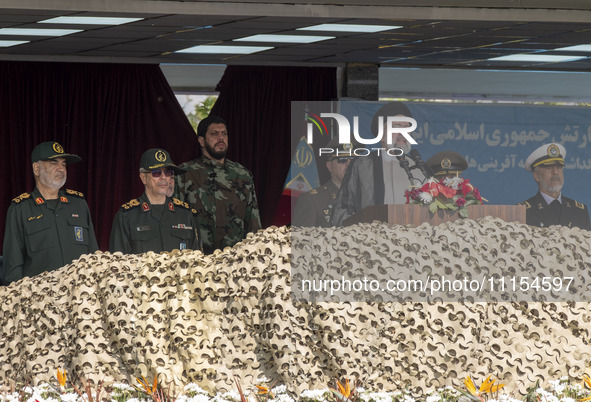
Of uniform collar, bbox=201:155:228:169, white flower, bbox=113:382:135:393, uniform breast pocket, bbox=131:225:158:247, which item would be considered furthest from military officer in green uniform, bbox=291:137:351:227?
uniform collar, bbox=201:155:228:169

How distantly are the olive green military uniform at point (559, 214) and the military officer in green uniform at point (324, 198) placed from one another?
0.81 metres

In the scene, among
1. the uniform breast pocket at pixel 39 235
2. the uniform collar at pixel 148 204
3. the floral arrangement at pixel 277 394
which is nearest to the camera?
the floral arrangement at pixel 277 394

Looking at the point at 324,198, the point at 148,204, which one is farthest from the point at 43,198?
the point at 324,198

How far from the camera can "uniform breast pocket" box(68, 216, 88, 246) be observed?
5129 millimetres

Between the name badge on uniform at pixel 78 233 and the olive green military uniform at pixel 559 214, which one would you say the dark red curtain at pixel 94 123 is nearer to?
the name badge on uniform at pixel 78 233

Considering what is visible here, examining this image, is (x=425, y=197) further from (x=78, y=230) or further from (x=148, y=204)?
(x=78, y=230)

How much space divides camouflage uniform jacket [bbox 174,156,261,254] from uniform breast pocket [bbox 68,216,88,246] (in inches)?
40.2

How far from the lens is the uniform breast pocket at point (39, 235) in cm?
491

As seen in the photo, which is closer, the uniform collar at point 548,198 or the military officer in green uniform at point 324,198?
the military officer in green uniform at point 324,198

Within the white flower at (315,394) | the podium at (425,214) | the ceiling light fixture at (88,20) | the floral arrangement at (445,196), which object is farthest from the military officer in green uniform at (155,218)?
the white flower at (315,394)

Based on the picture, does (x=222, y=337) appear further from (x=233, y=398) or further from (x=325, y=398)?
(x=325, y=398)

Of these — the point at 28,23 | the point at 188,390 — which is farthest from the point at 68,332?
the point at 28,23

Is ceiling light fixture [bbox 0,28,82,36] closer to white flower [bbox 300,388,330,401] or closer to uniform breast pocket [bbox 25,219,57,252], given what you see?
uniform breast pocket [bbox 25,219,57,252]

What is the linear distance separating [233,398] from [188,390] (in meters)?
0.15
